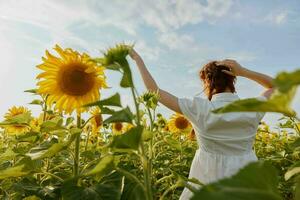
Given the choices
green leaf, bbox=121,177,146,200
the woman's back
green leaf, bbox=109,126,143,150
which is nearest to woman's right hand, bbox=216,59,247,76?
the woman's back

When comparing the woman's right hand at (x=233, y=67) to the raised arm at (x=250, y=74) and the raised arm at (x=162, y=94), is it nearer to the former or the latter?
the raised arm at (x=250, y=74)

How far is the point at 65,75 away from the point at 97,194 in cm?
90

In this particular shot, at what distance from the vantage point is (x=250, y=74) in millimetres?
3652

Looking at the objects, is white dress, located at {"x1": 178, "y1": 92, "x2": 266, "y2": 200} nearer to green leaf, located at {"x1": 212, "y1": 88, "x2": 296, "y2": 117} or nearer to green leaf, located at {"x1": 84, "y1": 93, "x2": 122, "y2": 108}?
green leaf, located at {"x1": 84, "y1": 93, "x2": 122, "y2": 108}

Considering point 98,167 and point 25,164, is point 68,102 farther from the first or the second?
point 98,167

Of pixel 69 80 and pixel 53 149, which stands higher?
pixel 69 80

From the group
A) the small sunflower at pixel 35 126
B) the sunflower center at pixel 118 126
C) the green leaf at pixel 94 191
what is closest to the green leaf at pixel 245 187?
the green leaf at pixel 94 191

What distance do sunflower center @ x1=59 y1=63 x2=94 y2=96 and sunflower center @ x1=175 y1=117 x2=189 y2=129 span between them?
10.4 ft

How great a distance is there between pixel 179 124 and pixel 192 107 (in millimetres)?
2275

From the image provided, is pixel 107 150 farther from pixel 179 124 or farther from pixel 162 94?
pixel 179 124

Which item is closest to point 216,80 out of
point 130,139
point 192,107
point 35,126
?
point 192,107

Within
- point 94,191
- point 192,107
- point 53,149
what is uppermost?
point 192,107

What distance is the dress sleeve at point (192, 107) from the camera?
2943 mm

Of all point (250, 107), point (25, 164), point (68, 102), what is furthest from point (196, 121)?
point (250, 107)
